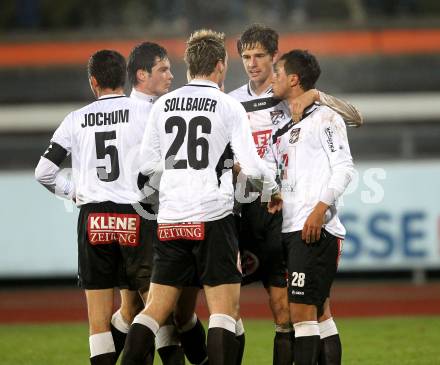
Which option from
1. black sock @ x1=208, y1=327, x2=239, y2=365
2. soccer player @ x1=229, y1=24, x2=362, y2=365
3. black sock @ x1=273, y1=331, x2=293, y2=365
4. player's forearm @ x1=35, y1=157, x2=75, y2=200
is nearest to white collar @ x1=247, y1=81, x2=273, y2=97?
soccer player @ x1=229, y1=24, x2=362, y2=365

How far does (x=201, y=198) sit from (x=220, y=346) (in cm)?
89

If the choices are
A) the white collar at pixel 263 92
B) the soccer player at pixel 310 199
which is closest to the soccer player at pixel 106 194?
the white collar at pixel 263 92

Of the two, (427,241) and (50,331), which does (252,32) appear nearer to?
(50,331)

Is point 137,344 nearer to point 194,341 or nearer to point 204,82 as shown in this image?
point 194,341

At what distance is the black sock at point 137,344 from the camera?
Result: 226 inches

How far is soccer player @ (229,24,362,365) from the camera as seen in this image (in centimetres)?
658

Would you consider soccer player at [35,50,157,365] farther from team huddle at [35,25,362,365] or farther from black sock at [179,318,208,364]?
black sock at [179,318,208,364]

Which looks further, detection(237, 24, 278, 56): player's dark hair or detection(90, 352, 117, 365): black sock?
detection(237, 24, 278, 56): player's dark hair

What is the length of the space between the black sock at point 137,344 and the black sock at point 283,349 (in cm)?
110

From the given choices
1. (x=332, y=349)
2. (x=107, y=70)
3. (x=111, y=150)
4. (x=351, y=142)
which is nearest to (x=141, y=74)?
(x=107, y=70)

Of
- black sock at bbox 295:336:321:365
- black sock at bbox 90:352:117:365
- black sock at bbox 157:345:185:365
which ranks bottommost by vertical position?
black sock at bbox 157:345:185:365

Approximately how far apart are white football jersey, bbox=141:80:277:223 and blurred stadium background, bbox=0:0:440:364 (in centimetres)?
707

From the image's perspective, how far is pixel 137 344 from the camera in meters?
5.73

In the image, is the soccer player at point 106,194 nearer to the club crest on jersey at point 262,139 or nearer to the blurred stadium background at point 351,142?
the club crest on jersey at point 262,139
